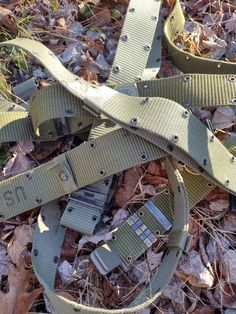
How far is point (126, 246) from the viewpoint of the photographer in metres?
2.79

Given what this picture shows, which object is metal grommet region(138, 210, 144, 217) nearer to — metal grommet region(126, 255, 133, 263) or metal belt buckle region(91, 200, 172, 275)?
metal belt buckle region(91, 200, 172, 275)

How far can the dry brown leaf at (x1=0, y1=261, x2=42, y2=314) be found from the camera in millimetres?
2709

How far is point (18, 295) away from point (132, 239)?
64 cm

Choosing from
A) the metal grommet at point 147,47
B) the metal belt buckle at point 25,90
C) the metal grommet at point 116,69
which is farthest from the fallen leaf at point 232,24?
the metal belt buckle at point 25,90

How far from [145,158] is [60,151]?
2.08ft

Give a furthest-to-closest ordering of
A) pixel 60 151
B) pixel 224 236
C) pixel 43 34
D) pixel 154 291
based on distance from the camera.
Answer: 1. pixel 43 34
2. pixel 60 151
3. pixel 224 236
4. pixel 154 291

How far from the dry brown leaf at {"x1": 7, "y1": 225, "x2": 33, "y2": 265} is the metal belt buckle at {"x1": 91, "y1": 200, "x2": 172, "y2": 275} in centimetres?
39

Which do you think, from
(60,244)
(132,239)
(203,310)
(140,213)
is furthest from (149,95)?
(203,310)

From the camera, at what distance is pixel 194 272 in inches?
108

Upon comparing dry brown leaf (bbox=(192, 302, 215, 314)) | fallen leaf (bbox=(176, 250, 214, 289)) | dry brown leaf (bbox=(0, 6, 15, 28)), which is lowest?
dry brown leaf (bbox=(192, 302, 215, 314))

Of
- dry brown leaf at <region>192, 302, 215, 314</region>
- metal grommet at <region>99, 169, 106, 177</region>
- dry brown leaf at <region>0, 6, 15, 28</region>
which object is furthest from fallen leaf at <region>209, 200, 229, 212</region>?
dry brown leaf at <region>0, 6, 15, 28</region>

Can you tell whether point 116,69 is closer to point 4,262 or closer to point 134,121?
point 134,121

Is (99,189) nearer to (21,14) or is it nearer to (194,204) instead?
(194,204)

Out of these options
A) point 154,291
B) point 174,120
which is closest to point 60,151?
point 174,120
